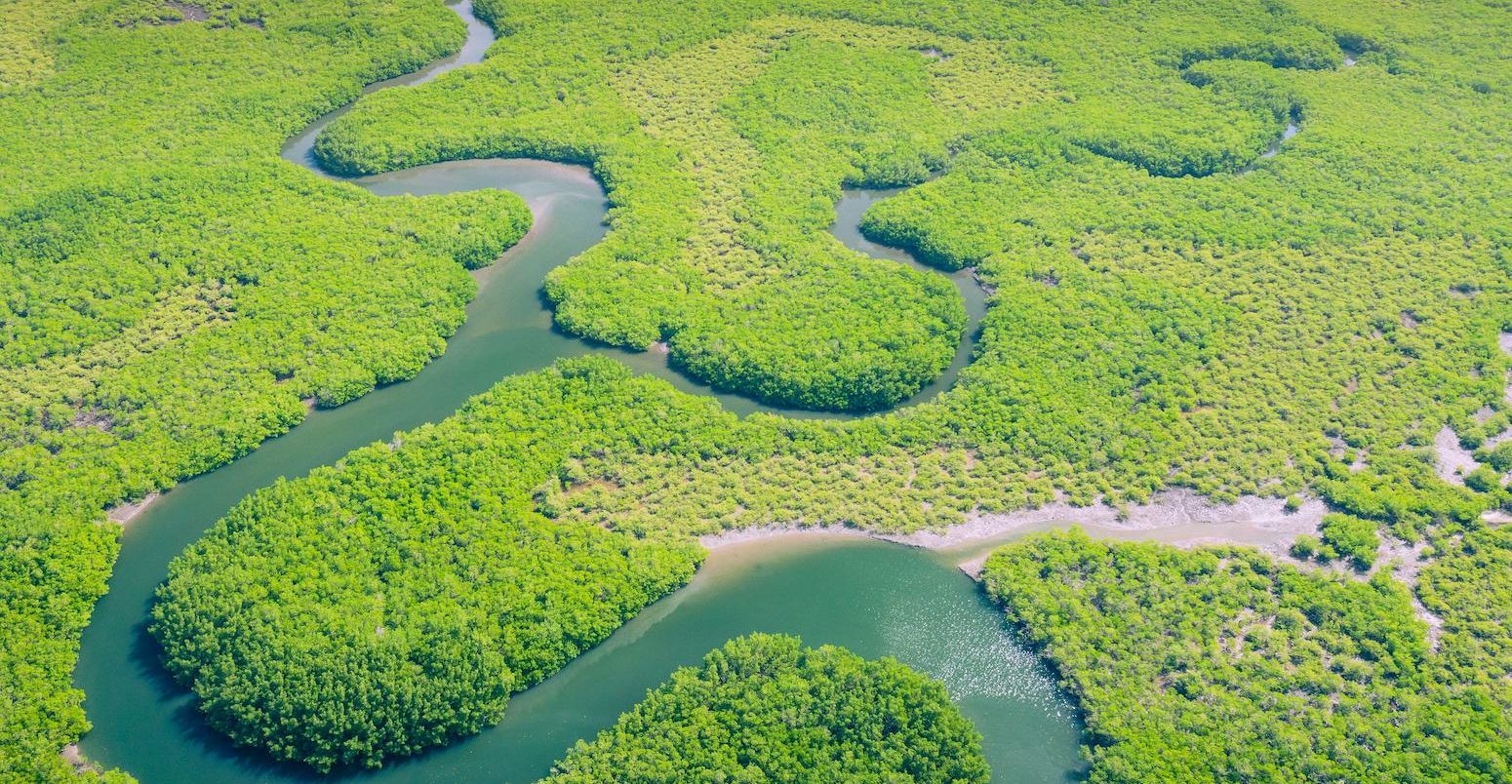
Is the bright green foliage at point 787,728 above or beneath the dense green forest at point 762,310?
beneath

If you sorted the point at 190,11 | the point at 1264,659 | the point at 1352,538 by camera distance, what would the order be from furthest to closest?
1. the point at 190,11
2. the point at 1352,538
3. the point at 1264,659

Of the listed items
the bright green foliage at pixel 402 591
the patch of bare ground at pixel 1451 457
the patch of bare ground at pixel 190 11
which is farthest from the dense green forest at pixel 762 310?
the patch of bare ground at pixel 190 11

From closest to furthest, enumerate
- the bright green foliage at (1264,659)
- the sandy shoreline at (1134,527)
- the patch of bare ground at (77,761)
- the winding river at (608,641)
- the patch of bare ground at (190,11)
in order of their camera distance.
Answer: the bright green foliage at (1264,659)
the patch of bare ground at (77,761)
the winding river at (608,641)
the sandy shoreline at (1134,527)
the patch of bare ground at (190,11)

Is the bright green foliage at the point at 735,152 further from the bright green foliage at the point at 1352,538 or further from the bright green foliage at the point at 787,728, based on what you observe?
the bright green foliage at the point at 1352,538

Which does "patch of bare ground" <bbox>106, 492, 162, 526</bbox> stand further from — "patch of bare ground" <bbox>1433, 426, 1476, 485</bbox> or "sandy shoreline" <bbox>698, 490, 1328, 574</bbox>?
"patch of bare ground" <bbox>1433, 426, 1476, 485</bbox>

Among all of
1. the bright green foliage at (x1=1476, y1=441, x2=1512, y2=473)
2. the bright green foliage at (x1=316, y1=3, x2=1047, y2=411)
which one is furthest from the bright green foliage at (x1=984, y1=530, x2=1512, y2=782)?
the bright green foliage at (x1=316, y1=3, x2=1047, y2=411)

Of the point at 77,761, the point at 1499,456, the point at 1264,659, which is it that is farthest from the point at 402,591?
the point at 1499,456

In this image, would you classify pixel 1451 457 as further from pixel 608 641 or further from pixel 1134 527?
pixel 608 641
